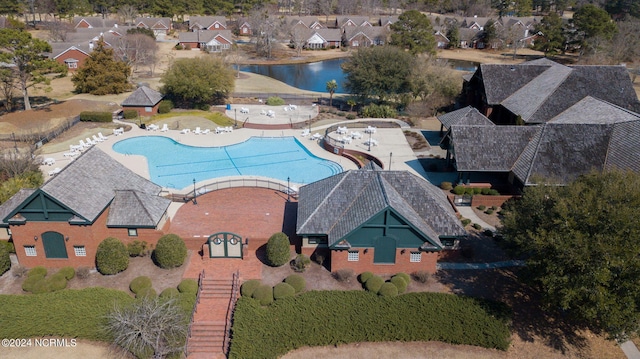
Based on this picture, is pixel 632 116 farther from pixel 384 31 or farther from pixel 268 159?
pixel 384 31

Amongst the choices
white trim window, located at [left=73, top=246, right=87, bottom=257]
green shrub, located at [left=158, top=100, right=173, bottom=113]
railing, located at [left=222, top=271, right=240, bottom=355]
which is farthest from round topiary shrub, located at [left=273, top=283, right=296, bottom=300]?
green shrub, located at [left=158, top=100, right=173, bottom=113]

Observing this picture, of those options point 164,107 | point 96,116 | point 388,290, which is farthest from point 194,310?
point 96,116

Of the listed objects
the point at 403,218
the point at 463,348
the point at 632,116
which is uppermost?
the point at 632,116

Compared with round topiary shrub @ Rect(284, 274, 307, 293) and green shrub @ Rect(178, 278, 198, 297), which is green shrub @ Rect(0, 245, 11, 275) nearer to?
green shrub @ Rect(178, 278, 198, 297)

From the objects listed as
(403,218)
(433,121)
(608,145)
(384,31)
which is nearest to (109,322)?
(403,218)

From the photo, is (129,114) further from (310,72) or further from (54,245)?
(310,72)

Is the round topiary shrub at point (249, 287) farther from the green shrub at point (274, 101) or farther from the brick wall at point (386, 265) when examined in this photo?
the green shrub at point (274, 101)

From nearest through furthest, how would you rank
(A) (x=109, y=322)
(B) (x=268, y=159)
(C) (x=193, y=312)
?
(A) (x=109, y=322) → (C) (x=193, y=312) → (B) (x=268, y=159)
